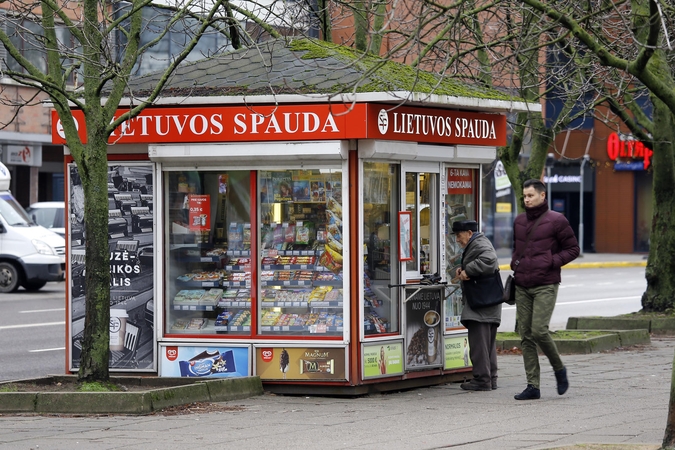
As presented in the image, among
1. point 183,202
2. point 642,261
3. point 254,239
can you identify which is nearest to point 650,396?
point 254,239

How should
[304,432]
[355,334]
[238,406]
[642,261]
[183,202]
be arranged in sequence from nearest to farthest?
[304,432] < [238,406] < [355,334] < [183,202] < [642,261]

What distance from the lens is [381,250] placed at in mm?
11164

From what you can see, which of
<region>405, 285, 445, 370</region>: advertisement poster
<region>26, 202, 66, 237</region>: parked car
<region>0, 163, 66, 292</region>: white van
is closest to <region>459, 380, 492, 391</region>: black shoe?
<region>405, 285, 445, 370</region>: advertisement poster

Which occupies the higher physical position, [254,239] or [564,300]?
[254,239]

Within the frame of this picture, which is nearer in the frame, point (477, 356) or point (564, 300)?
point (477, 356)

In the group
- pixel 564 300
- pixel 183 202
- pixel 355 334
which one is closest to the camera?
pixel 355 334

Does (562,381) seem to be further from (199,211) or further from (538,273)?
(199,211)

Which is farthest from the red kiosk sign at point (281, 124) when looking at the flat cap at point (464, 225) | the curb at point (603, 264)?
the curb at point (603, 264)

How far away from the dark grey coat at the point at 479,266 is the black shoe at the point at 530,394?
2.95 feet

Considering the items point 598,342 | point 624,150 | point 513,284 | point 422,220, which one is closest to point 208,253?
point 422,220

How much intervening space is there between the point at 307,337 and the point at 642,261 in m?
35.2

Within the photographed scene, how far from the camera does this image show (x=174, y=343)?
1105 centimetres

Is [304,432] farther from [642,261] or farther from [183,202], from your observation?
[642,261]

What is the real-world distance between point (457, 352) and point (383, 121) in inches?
108
